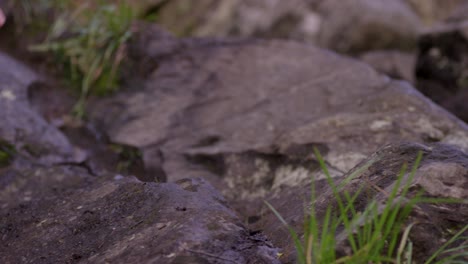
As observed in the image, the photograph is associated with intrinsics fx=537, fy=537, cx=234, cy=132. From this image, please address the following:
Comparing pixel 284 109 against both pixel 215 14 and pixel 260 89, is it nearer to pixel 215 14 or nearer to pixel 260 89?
pixel 260 89

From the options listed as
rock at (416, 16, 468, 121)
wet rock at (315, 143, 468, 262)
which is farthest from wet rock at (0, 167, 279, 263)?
rock at (416, 16, 468, 121)

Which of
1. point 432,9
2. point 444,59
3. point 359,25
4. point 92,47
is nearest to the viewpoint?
point 92,47

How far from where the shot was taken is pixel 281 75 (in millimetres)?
3896

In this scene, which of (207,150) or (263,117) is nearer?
(207,150)

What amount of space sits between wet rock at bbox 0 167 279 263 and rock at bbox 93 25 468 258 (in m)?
0.38

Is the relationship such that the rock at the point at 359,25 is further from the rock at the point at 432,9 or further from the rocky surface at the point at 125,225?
the rocky surface at the point at 125,225

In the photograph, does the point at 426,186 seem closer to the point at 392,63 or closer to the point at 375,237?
the point at 375,237

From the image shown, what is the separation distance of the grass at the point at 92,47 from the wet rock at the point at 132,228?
5.26 feet

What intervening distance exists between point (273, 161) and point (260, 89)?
839mm

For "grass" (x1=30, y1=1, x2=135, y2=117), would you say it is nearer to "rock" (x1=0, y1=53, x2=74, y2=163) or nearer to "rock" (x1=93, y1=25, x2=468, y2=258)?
"rock" (x1=93, y1=25, x2=468, y2=258)

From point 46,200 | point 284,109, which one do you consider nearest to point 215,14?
point 284,109

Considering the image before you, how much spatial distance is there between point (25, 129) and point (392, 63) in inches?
164

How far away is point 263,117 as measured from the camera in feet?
11.5

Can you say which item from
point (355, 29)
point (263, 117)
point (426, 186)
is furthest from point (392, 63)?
point (426, 186)
